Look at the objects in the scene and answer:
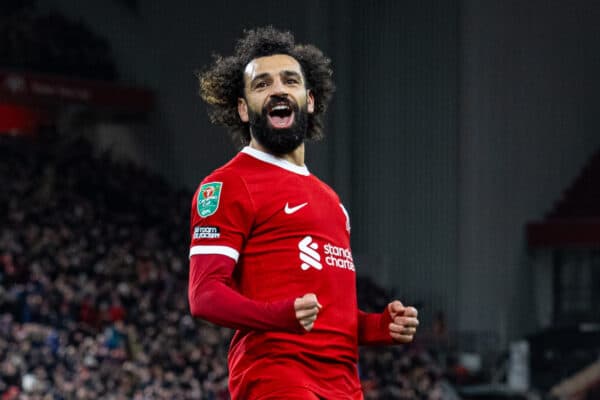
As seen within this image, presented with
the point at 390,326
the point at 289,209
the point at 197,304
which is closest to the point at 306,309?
the point at 197,304

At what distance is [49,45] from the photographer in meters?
23.4

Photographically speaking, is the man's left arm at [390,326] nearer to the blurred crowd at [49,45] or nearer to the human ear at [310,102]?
the human ear at [310,102]

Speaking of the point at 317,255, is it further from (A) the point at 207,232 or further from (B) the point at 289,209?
(A) the point at 207,232

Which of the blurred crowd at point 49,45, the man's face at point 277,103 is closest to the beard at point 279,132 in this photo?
the man's face at point 277,103

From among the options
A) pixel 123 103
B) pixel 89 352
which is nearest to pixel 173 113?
pixel 123 103

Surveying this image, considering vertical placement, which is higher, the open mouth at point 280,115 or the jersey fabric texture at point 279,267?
the open mouth at point 280,115

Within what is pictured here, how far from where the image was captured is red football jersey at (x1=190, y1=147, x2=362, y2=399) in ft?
12.4

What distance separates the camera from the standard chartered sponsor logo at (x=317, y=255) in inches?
152

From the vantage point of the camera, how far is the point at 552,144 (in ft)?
73.9

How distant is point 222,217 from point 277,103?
45 cm

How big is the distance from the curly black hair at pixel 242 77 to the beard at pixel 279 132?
0.69 feet

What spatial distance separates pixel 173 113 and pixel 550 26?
7.80 meters

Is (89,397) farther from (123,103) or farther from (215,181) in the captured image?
(123,103)

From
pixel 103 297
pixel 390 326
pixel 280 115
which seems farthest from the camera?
pixel 103 297
